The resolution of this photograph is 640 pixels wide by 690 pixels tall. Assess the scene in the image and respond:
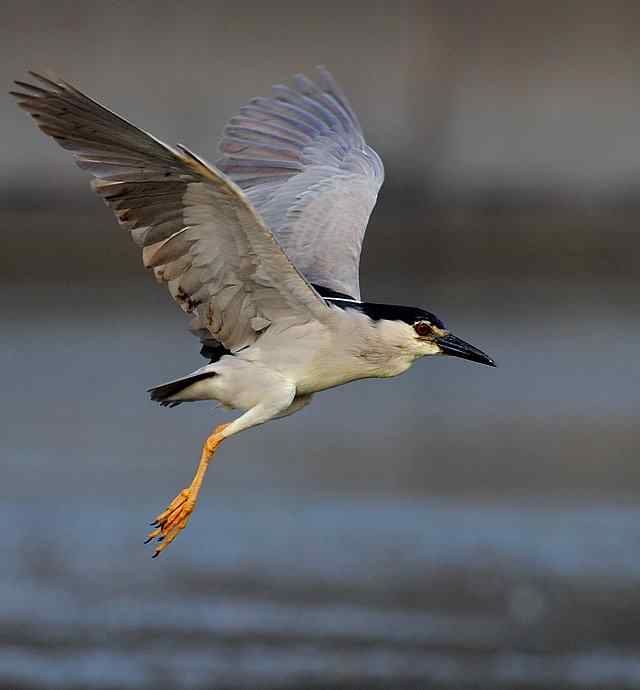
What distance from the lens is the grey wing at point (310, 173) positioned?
924 centimetres

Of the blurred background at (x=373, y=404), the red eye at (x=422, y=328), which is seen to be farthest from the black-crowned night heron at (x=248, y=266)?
the blurred background at (x=373, y=404)

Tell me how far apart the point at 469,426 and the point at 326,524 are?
2066 mm

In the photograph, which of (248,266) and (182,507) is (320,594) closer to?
(182,507)

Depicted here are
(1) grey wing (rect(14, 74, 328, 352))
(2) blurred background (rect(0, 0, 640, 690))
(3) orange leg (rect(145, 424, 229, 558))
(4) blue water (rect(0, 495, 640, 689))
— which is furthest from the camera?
(2) blurred background (rect(0, 0, 640, 690))

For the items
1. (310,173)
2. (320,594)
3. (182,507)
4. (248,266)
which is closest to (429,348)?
(248,266)

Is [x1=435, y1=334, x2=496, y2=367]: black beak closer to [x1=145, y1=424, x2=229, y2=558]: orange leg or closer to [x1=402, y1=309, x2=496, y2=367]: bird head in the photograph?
[x1=402, y1=309, x2=496, y2=367]: bird head

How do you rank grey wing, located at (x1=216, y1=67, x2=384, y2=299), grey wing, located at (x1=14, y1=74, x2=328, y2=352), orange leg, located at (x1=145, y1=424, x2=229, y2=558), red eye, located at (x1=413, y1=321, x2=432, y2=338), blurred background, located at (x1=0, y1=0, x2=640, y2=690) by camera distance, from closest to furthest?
grey wing, located at (x1=14, y1=74, x2=328, y2=352) < orange leg, located at (x1=145, y1=424, x2=229, y2=558) < red eye, located at (x1=413, y1=321, x2=432, y2=338) < grey wing, located at (x1=216, y1=67, x2=384, y2=299) < blurred background, located at (x1=0, y1=0, x2=640, y2=690)

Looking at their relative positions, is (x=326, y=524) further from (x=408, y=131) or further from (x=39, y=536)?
(x=408, y=131)

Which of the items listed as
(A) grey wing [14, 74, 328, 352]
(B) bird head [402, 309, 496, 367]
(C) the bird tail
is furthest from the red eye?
(C) the bird tail

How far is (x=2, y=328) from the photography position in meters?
16.7

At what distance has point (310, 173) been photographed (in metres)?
9.91

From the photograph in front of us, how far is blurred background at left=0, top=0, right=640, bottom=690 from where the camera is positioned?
→ 1123 cm

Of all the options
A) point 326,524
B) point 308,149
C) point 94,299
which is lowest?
point 94,299

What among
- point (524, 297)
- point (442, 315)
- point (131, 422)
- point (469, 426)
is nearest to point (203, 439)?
point (131, 422)
